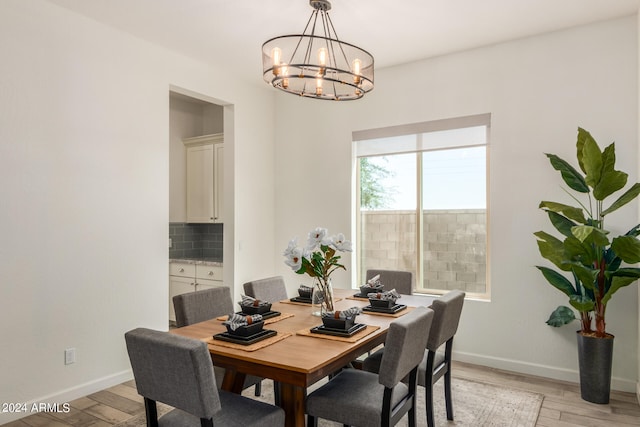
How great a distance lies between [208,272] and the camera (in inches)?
191

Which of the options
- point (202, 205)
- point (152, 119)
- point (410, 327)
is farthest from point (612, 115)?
point (202, 205)

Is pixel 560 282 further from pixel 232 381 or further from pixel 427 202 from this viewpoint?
pixel 232 381

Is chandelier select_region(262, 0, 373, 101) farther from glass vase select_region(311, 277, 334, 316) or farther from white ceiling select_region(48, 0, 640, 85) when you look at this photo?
glass vase select_region(311, 277, 334, 316)

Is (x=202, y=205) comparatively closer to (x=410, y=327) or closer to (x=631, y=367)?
(x=410, y=327)

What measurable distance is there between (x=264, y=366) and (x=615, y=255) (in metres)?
2.58

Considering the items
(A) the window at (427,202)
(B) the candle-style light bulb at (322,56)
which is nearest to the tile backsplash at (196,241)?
(A) the window at (427,202)

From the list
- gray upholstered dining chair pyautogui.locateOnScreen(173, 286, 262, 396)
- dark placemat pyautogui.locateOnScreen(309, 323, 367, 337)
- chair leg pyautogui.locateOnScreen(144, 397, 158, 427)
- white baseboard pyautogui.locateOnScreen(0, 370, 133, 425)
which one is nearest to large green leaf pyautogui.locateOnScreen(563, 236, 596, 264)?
dark placemat pyautogui.locateOnScreen(309, 323, 367, 337)

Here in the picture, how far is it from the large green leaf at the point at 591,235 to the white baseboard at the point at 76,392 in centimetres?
351

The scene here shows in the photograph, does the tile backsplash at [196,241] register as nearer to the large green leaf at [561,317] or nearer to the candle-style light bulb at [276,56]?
the candle-style light bulb at [276,56]

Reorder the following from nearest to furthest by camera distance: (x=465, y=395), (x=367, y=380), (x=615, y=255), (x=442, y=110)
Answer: (x=367, y=380) < (x=615, y=255) < (x=465, y=395) < (x=442, y=110)

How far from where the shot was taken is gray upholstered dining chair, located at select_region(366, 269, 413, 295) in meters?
3.55

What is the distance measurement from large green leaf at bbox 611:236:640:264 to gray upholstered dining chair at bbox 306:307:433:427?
60.8 inches

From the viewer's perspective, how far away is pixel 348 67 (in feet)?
8.75

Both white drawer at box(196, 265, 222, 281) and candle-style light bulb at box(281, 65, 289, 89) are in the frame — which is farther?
white drawer at box(196, 265, 222, 281)
